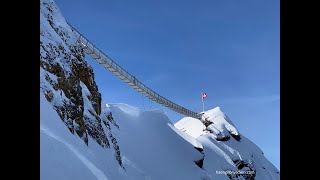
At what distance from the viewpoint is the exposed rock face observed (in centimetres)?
2083

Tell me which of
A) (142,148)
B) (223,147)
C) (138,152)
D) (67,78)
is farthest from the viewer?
(223,147)

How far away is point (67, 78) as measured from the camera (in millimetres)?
23312

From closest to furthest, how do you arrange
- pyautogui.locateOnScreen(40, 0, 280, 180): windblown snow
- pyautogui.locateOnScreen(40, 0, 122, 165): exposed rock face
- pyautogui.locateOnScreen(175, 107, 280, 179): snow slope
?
pyautogui.locateOnScreen(40, 0, 280, 180): windblown snow → pyautogui.locateOnScreen(40, 0, 122, 165): exposed rock face → pyautogui.locateOnScreen(175, 107, 280, 179): snow slope

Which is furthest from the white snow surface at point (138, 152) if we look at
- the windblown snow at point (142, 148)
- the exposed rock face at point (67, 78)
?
the exposed rock face at point (67, 78)

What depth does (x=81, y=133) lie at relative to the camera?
21.2 metres

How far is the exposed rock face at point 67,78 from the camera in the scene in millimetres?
20828

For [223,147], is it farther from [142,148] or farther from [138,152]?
[138,152]

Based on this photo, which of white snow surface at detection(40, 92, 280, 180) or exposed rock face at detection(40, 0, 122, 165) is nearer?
white snow surface at detection(40, 92, 280, 180)

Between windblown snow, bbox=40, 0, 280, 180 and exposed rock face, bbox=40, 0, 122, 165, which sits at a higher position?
exposed rock face, bbox=40, 0, 122, 165

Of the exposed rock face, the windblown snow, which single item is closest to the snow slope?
the windblown snow

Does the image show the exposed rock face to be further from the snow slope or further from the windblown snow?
the snow slope

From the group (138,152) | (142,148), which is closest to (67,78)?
(138,152)

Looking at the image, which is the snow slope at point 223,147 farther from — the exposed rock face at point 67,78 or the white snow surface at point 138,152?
the exposed rock face at point 67,78
